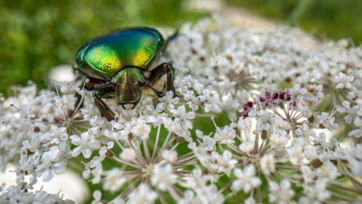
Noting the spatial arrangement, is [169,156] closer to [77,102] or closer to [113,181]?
[113,181]

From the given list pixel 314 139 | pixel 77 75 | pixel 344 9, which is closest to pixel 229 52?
pixel 314 139

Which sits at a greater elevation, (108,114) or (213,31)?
(213,31)

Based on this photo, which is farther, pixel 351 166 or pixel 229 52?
pixel 229 52

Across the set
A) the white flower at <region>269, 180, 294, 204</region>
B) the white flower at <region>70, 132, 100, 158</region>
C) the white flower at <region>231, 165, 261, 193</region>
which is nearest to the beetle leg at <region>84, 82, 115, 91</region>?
the white flower at <region>70, 132, 100, 158</region>

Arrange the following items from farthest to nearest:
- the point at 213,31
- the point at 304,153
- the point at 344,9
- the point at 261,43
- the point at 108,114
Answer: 1. the point at 344,9
2. the point at 213,31
3. the point at 261,43
4. the point at 108,114
5. the point at 304,153

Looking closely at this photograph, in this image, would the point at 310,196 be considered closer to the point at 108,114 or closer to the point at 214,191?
the point at 214,191

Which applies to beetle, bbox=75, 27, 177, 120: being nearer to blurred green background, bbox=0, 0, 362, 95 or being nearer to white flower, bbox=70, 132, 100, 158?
white flower, bbox=70, 132, 100, 158

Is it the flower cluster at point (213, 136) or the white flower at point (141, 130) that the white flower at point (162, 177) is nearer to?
the flower cluster at point (213, 136)
